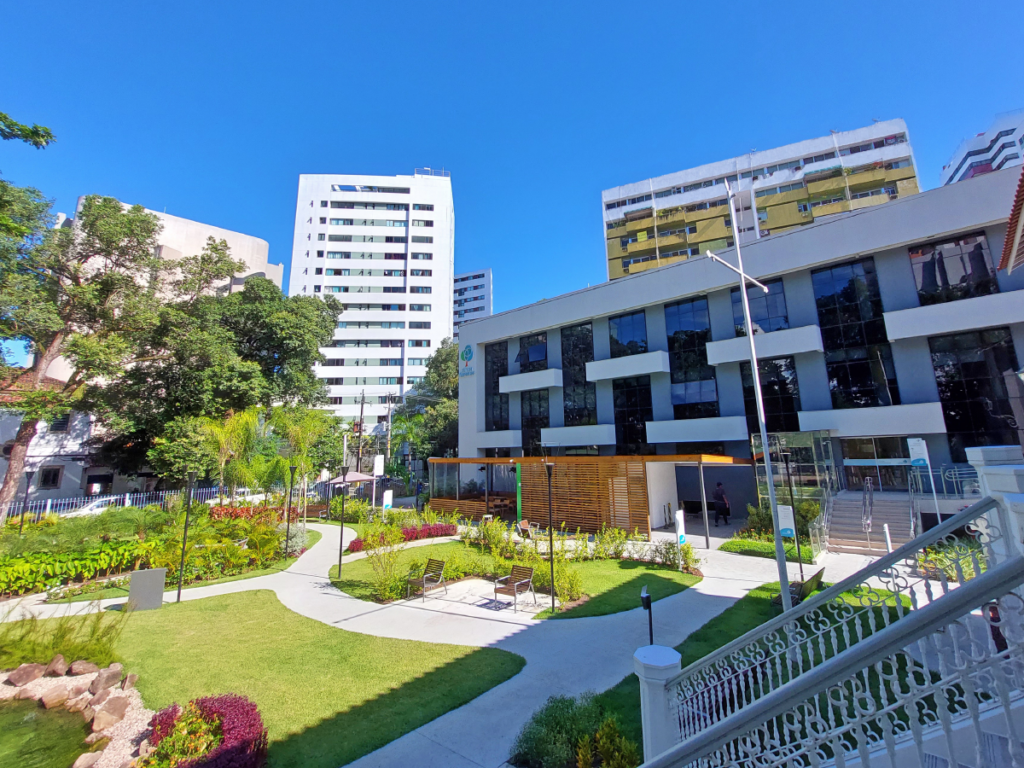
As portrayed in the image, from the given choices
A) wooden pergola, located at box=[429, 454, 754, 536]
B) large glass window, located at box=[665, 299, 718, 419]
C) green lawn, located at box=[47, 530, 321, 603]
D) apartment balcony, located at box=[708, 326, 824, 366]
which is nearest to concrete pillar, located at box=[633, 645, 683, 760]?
green lawn, located at box=[47, 530, 321, 603]

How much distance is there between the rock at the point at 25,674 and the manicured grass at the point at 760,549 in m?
17.2

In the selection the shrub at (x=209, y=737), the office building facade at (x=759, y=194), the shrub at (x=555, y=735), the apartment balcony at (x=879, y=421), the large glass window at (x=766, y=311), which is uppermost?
the office building facade at (x=759, y=194)

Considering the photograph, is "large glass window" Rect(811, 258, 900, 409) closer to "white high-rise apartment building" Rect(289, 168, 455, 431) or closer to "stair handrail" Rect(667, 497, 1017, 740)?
"stair handrail" Rect(667, 497, 1017, 740)

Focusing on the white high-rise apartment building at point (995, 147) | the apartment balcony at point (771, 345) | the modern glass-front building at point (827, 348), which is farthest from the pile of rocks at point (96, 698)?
the white high-rise apartment building at point (995, 147)

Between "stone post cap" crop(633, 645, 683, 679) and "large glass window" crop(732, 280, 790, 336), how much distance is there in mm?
20561

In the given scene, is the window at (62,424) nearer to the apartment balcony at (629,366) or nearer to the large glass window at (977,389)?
the apartment balcony at (629,366)

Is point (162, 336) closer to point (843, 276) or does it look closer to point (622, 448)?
point (622, 448)

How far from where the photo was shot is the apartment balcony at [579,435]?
25938 mm

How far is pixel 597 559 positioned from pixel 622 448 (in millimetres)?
11721

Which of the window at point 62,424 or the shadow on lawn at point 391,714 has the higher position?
the window at point 62,424

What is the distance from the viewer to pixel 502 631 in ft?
28.9

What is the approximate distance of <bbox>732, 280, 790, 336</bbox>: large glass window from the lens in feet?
70.1

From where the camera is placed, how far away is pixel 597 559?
14.5m

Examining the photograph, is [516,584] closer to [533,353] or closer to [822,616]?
[822,616]
